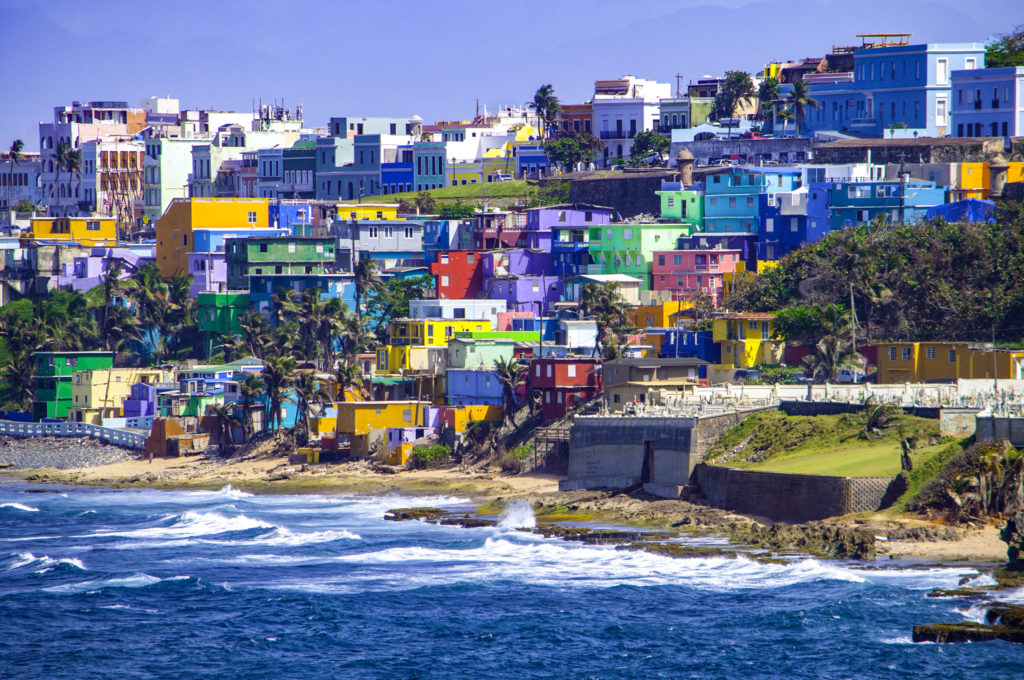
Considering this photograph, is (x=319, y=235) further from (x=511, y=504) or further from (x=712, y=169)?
(x=511, y=504)

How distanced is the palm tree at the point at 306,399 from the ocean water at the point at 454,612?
1932cm

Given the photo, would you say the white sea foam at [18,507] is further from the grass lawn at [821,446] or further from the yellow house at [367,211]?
the yellow house at [367,211]

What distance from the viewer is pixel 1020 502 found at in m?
53.5

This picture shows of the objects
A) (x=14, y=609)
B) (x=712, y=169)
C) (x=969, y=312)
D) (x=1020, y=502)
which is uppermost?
(x=712, y=169)

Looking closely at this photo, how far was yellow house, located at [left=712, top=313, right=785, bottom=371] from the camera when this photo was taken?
85.5 m

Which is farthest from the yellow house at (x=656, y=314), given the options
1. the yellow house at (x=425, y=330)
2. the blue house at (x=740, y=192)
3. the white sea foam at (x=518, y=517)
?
the white sea foam at (x=518, y=517)

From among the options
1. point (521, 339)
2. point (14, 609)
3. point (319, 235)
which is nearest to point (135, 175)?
point (319, 235)

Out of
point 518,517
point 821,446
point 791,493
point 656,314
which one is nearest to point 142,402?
point 656,314

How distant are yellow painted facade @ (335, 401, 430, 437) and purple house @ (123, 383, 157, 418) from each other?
19147 mm

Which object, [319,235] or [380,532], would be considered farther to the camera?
[319,235]

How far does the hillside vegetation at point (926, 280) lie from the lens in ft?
273

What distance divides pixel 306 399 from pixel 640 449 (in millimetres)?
26000

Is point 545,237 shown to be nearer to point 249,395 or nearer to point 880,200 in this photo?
point 880,200

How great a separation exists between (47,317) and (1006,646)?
87.1m
